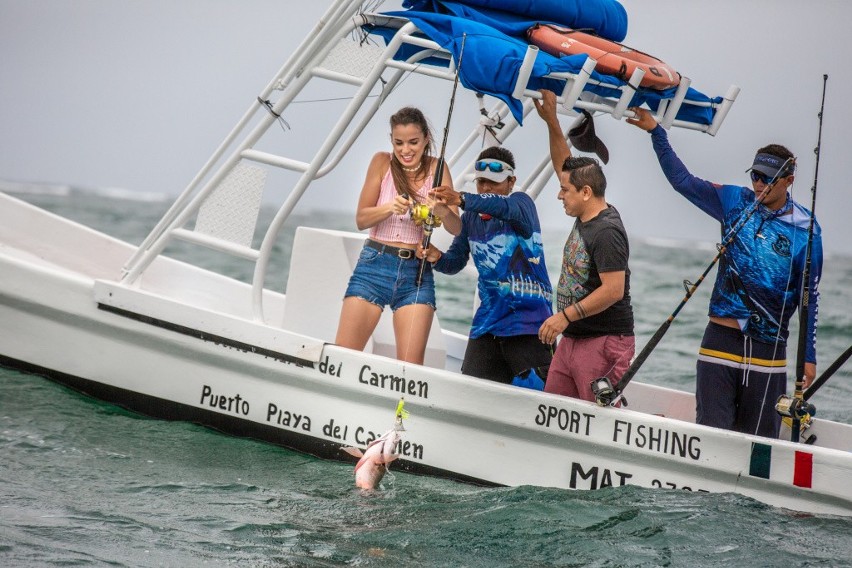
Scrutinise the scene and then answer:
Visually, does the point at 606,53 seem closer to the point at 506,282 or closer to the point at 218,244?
the point at 506,282

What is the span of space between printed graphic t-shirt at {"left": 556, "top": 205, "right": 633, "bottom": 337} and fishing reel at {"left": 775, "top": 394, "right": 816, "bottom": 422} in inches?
30.9

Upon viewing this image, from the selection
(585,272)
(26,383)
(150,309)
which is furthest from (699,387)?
(26,383)

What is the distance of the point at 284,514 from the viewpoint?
485cm

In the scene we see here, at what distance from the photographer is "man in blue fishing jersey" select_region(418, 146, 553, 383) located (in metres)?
5.49

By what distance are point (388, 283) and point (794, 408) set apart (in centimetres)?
210

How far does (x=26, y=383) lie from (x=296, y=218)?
41.5 m

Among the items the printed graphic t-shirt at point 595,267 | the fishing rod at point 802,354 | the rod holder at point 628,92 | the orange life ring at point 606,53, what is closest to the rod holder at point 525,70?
the orange life ring at point 606,53

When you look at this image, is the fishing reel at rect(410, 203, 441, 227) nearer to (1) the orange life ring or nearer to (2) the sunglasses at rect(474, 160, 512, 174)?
(2) the sunglasses at rect(474, 160, 512, 174)

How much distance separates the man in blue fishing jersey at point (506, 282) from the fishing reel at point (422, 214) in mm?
251

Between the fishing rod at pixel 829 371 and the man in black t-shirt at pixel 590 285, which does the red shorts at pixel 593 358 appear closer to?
the man in black t-shirt at pixel 590 285

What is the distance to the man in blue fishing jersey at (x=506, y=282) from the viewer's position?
549 cm

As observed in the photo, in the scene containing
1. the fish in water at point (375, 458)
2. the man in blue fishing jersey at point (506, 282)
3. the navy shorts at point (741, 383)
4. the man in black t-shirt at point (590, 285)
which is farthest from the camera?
the man in blue fishing jersey at point (506, 282)

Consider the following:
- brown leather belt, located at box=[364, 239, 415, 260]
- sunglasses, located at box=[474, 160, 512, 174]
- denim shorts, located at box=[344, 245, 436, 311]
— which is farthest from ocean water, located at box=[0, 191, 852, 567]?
sunglasses, located at box=[474, 160, 512, 174]

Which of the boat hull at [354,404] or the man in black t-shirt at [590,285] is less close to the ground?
the man in black t-shirt at [590,285]
